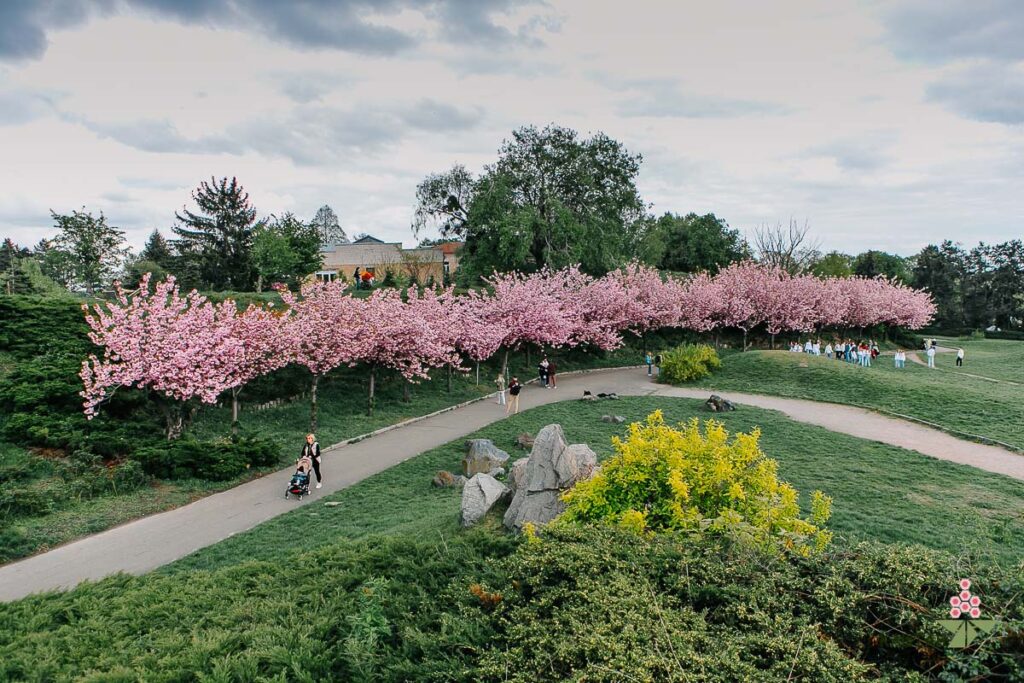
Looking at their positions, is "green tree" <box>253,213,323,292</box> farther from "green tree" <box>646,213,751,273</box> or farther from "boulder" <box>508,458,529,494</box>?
"green tree" <box>646,213,751,273</box>

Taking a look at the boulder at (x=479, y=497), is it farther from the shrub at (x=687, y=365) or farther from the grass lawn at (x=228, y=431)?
the shrub at (x=687, y=365)

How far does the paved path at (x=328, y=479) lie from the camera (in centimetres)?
974

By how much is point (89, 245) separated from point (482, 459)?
3648 centimetres

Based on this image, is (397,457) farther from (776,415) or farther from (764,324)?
(764,324)

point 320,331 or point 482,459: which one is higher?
point 320,331

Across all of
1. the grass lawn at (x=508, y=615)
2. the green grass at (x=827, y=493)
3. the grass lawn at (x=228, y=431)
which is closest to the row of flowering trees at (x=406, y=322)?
the grass lawn at (x=228, y=431)

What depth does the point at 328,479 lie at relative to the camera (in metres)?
14.5

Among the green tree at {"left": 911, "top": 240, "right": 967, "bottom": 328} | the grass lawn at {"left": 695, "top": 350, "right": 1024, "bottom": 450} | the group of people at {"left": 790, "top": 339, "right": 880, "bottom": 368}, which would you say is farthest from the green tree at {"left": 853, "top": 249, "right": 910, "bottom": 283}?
the grass lawn at {"left": 695, "top": 350, "right": 1024, "bottom": 450}

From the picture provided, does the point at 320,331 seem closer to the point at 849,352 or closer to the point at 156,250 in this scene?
the point at 849,352

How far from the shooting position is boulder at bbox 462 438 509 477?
14.5 m

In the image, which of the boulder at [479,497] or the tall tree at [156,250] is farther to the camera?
the tall tree at [156,250]

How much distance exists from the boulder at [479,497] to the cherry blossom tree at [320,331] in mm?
10913

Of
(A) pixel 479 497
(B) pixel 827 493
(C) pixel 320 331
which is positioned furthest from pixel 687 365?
(A) pixel 479 497

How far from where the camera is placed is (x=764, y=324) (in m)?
44.8
